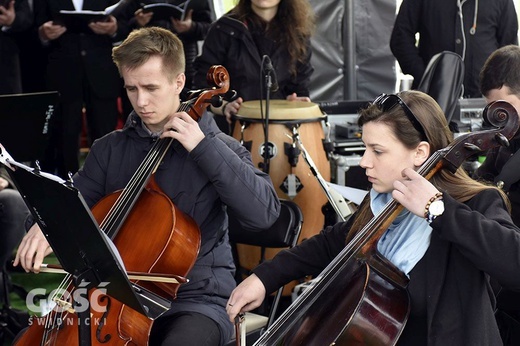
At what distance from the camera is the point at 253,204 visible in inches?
97.4

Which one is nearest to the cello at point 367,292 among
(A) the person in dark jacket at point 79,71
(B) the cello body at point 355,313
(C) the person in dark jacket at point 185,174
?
(B) the cello body at point 355,313

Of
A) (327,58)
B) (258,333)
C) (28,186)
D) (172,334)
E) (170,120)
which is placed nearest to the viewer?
(28,186)

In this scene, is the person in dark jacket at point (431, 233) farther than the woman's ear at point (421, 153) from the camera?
No

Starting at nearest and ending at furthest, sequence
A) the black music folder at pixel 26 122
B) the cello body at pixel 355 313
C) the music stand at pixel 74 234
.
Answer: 1. the music stand at pixel 74 234
2. the cello body at pixel 355 313
3. the black music folder at pixel 26 122

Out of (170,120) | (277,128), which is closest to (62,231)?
(170,120)

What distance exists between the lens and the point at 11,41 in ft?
16.4

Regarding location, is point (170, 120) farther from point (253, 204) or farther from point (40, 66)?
point (40, 66)

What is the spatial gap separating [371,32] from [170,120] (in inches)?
161

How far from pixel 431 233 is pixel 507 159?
3.18 feet

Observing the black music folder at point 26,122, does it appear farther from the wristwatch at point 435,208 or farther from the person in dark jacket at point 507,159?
the wristwatch at point 435,208

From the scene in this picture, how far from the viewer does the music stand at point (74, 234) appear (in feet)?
5.86

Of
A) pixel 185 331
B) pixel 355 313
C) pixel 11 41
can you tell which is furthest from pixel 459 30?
pixel 355 313

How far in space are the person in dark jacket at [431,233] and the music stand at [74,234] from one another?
411mm

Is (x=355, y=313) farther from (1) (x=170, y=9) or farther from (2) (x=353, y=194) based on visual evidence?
(1) (x=170, y=9)
